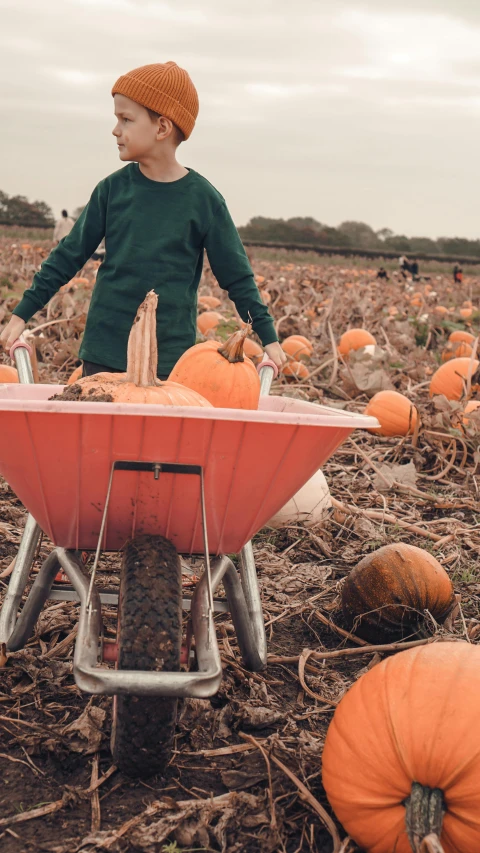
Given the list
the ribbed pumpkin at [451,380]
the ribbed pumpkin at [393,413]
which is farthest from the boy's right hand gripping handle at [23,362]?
the ribbed pumpkin at [451,380]

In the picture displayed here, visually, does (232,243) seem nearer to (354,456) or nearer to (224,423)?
(224,423)

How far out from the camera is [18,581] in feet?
7.24

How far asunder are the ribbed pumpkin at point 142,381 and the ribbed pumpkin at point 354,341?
5466 mm

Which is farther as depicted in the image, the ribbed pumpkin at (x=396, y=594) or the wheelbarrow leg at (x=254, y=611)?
the ribbed pumpkin at (x=396, y=594)

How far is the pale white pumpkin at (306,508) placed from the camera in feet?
12.0

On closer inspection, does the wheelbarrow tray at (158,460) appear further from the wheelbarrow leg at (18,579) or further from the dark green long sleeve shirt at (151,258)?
the dark green long sleeve shirt at (151,258)

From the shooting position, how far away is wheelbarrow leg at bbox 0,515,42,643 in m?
2.13

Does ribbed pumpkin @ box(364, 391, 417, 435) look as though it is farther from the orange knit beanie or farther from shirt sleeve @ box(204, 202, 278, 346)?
the orange knit beanie

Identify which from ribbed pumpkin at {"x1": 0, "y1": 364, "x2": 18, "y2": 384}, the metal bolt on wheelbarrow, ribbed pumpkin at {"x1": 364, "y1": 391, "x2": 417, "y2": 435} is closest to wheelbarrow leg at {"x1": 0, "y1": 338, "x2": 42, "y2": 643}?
the metal bolt on wheelbarrow

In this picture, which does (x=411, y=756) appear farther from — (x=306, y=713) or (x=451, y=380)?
(x=451, y=380)

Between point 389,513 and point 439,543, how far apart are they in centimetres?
53

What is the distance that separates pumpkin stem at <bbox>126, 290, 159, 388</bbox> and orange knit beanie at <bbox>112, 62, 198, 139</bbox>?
1358 millimetres

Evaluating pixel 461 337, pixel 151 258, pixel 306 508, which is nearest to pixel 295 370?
pixel 306 508

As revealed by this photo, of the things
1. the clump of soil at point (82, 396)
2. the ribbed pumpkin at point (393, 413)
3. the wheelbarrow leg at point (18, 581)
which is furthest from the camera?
the ribbed pumpkin at point (393, 413)
